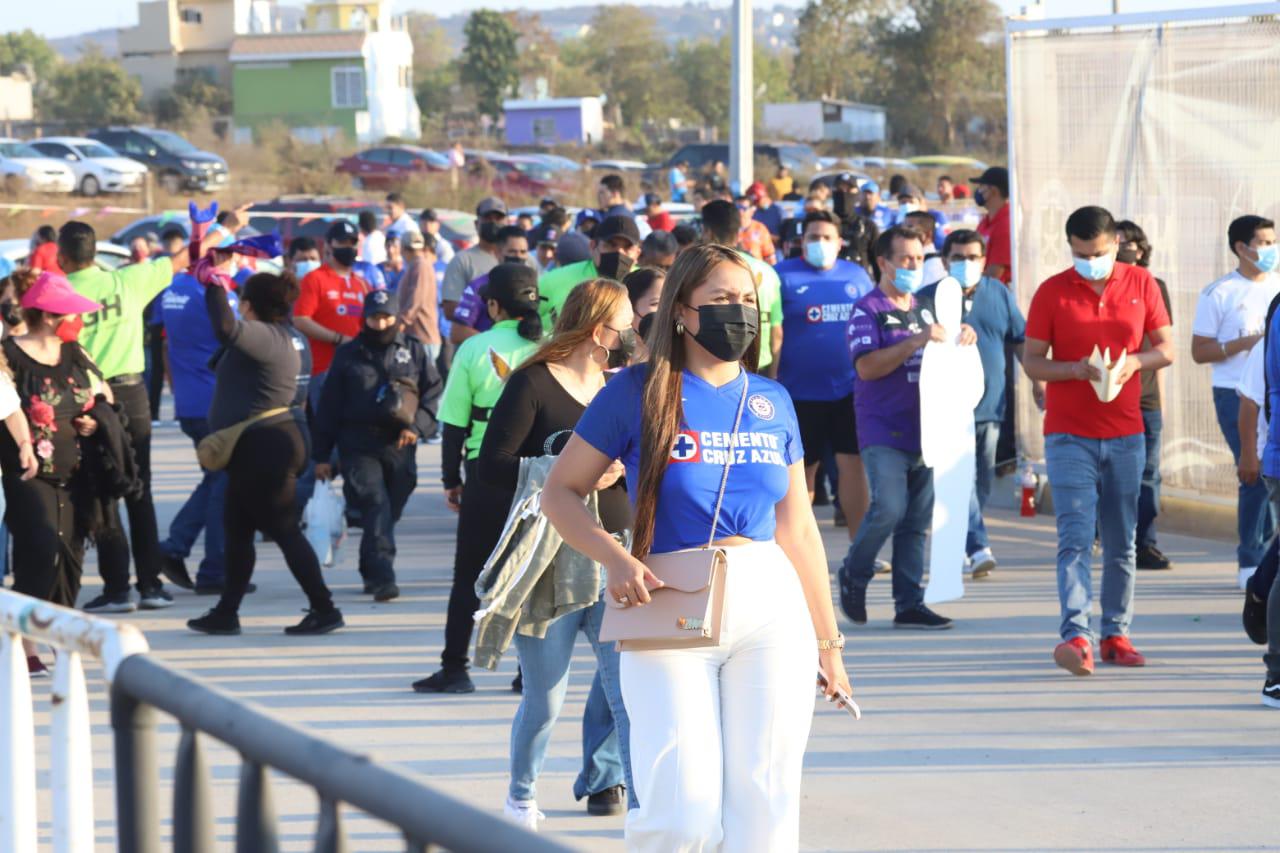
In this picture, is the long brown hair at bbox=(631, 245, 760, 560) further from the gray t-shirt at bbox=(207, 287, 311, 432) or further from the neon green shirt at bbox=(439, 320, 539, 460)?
the gray t-shirt at bbox=(207, 287, 311, 432)

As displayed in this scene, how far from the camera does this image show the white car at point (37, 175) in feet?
136

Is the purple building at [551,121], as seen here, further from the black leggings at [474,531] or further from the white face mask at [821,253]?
the black leggings at [474,531]

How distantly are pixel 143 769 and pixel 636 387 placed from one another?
67.9 inches

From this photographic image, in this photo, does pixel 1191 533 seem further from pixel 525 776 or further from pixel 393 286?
pixel 393 286

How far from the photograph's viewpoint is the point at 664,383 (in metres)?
4.09

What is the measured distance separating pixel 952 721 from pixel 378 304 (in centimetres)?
395

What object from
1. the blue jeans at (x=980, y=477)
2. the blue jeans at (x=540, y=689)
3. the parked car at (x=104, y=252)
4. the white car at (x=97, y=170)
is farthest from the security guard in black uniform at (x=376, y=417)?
the white car at (x=97, y=170)

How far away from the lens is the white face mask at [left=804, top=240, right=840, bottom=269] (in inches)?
377

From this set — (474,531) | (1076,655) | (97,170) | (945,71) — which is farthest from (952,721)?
(945,71)

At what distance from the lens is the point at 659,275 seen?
21.0 ft

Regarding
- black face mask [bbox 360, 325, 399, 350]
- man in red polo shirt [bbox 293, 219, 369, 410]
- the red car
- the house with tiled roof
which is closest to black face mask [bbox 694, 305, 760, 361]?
black face mask [bbox 360, 325, 399, 350]

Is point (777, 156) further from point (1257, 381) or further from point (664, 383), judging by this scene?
point (664, 383)

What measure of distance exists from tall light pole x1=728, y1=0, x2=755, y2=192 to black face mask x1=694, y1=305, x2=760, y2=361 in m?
15.8

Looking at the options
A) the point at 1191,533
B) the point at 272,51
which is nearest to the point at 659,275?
the point at 1191,533
